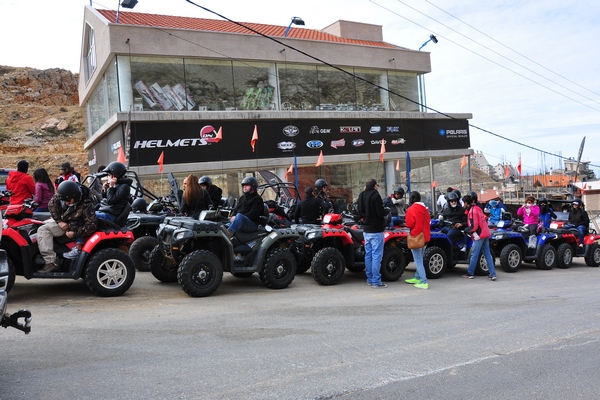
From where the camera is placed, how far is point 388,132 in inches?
1235

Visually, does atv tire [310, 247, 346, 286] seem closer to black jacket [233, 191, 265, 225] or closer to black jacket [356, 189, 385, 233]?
black jacket [356, 189, 385, 233]

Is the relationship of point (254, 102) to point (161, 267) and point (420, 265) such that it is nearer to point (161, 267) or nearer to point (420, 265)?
point (420, 265)

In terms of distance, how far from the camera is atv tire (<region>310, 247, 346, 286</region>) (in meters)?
9.93

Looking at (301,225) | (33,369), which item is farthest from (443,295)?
(33,369)

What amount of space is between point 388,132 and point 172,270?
2352 centimetres

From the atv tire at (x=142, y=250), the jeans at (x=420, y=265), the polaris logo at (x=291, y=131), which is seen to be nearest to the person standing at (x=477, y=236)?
the jeans at (x=420, y=265)

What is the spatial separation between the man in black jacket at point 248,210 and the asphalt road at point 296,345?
1094 millimetres

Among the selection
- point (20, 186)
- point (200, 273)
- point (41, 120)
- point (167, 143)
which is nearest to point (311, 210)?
point (200, 273)

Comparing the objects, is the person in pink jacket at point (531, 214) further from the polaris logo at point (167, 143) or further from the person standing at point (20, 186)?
the polaris logo at point (167, 143)

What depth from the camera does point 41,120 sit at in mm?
63281

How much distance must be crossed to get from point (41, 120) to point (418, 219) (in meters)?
62.6

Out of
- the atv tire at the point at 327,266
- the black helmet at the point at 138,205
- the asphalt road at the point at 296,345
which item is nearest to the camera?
the asphalt road at the point at 296,345

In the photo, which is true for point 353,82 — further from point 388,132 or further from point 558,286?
point 558,286

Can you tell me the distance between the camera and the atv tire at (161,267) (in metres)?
9.51
